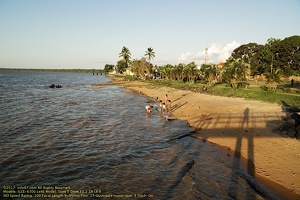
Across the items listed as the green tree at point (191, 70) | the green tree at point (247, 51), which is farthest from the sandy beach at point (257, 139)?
the green tree at point (247, 51)

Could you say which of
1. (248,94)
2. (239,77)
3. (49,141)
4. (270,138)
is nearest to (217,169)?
(270,138)

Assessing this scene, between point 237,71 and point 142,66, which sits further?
point 142,66

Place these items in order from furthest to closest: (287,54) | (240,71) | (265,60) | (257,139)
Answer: (265,60), (287,54), (240,71), (257,139)

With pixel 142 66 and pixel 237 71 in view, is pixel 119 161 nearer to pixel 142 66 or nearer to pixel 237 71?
pixel 237 71

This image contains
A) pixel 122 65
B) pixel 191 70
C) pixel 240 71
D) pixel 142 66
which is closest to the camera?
pixel 240 71

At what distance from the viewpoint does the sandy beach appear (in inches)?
397

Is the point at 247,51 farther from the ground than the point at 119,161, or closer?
farther from the ground

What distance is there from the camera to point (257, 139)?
14.5 m

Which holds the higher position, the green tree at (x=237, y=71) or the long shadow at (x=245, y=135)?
the green tree at (x=237, y=71)

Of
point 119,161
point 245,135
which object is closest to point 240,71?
point 245,135

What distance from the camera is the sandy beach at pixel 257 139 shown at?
10094 mm

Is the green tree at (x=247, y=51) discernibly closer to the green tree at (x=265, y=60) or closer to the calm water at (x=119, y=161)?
the green tree at (x=265, y=60)

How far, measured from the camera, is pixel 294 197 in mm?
8523

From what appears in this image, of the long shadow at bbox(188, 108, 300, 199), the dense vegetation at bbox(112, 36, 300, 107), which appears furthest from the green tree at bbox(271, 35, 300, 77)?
the long shadow at bbox(188, 108, 300, 199)
